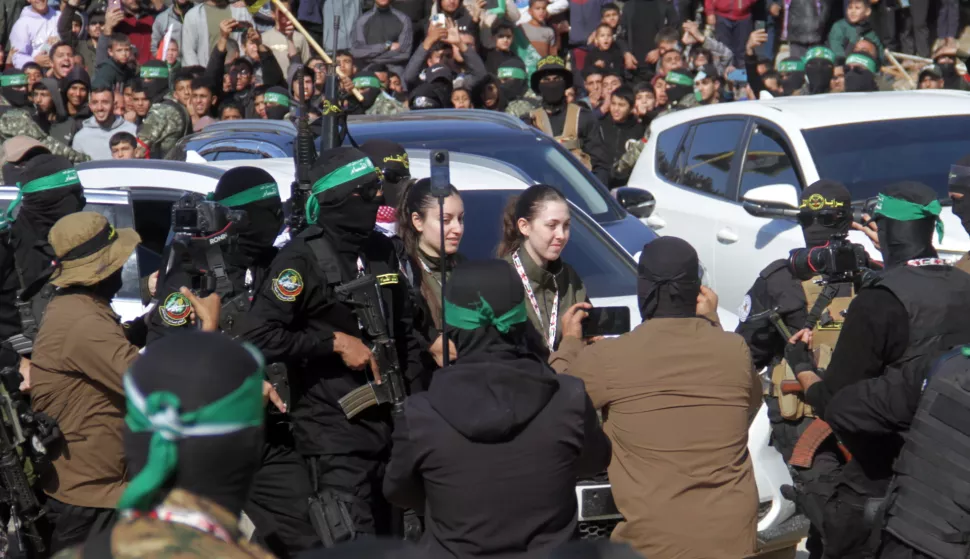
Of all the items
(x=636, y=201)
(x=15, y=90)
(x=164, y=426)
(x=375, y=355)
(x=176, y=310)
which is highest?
(x=164, y=426)

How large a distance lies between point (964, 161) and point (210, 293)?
3.27m

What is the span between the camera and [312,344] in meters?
5.11

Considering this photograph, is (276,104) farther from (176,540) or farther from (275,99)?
(176,540)

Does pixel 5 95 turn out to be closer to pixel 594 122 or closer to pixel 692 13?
pixel 594 122

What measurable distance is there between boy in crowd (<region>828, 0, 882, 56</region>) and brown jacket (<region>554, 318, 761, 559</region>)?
13.7m

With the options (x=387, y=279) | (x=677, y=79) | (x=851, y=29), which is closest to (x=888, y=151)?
(x=387, y=279)

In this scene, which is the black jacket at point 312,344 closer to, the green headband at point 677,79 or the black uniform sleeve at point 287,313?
the black uniform sleeve at point 287,313

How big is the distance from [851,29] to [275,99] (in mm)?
7769

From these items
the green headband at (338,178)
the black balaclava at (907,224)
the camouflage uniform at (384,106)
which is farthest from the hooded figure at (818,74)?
the green headband at (338,178)

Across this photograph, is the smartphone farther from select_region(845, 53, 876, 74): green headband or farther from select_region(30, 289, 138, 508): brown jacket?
select_region(845, 53, 876, 74): green headband

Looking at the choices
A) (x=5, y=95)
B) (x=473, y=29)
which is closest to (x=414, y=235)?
(x=5, y=95)

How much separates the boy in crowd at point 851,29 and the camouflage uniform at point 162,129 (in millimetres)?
8457

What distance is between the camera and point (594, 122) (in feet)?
46.3

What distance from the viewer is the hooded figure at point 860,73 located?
1449 cm
